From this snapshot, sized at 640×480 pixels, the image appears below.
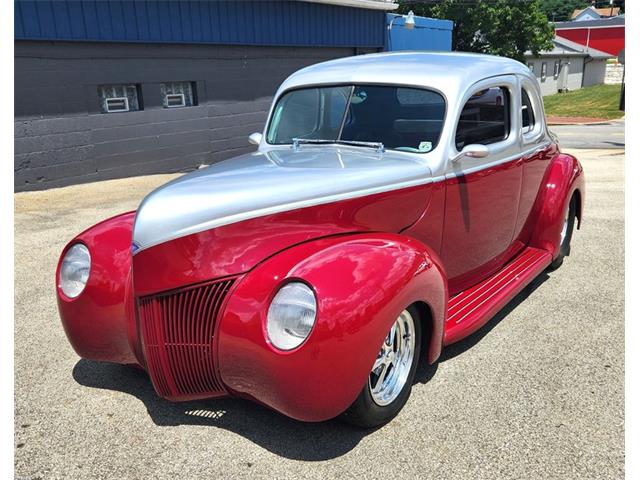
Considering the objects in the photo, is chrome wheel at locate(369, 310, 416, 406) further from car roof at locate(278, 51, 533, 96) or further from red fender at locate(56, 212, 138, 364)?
car roof at locate(278, 51, 533, 96)

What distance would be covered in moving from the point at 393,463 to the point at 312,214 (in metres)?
1.29

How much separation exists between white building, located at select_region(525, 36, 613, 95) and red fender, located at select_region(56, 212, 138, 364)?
3688 centimetres

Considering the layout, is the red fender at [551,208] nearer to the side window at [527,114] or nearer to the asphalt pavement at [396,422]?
the side window at [527,114]

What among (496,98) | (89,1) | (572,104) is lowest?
(572,104)

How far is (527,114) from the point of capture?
15.8 ft

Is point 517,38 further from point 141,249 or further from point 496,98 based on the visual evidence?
point 141,249

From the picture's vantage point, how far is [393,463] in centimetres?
267

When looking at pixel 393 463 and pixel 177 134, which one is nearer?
pixel 393 463

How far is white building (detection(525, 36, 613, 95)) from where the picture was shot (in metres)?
37.6

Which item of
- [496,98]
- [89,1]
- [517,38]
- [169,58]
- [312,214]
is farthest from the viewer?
[517,38]

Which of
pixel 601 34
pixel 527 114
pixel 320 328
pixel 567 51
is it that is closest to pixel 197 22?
pixel 527 114

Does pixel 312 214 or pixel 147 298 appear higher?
pixel 312 214

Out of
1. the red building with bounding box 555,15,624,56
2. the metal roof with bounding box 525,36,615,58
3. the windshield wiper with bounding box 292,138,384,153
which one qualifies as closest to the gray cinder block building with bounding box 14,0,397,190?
the windshield wiper with bounding box 292,138,384,153
